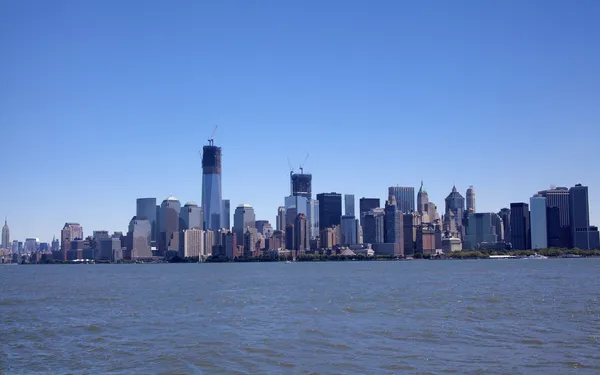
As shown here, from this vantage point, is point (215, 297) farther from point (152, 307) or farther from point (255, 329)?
point (255, 329)

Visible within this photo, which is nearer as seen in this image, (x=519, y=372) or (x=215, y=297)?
(x=519, y=372)

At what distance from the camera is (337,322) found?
3825 centimetres

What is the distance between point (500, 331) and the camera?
3325 centimetres

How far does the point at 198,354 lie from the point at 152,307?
22838 mm

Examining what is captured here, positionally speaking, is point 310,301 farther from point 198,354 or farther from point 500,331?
point 198,354

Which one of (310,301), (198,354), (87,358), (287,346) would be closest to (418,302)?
(310,301)

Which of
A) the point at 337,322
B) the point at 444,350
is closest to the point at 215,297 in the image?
the point at 337,322

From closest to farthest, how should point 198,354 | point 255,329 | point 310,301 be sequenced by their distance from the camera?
point 198,354, point 255,329, point 310,301

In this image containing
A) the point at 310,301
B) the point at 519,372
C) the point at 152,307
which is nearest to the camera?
the point at 519,372

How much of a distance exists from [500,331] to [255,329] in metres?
12.7

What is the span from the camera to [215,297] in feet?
196

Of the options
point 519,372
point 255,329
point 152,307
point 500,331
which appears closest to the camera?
point 519,372

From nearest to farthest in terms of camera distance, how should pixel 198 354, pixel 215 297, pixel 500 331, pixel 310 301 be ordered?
pixel 198 354, pixel 500 331, pixel 310 301, pixel 215 297

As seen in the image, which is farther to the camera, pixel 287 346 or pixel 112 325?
pixel 112 325
